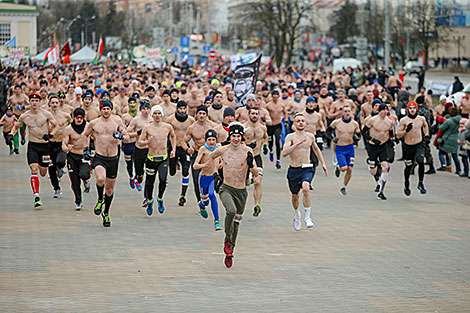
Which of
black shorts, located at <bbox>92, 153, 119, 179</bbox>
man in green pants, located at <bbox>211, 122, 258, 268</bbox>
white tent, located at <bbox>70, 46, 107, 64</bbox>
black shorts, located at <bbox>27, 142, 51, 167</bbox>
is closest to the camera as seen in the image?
man in green pants, located at <bbox>211, 122, 258, 268</bbox>

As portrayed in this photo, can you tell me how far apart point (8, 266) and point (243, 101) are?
11476 mm

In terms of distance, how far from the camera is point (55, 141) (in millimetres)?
15609

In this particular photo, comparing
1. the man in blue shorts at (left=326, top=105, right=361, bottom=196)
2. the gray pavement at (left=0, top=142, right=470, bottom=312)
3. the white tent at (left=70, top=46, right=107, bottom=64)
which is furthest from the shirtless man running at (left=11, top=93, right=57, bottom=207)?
the white tent at (left=70, top=46, right=107, bottom=64)

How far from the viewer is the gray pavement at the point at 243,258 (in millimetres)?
8820

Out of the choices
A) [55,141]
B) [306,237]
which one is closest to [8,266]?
[306,237]

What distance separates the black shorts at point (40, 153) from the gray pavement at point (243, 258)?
0.76m

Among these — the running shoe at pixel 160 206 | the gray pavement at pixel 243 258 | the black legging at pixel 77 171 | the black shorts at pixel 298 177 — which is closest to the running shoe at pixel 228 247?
the gray pavement at pixel 243 258

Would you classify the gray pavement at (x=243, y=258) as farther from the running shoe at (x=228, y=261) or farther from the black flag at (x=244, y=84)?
the black flag at (x=244, y=84)

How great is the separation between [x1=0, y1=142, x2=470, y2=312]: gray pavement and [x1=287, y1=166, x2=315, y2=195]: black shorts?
0.65 meters

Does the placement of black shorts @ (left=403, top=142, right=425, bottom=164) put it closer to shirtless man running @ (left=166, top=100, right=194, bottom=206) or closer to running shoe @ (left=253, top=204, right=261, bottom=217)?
running shoe @ (left=253, top=204, right=261, bottom=217)

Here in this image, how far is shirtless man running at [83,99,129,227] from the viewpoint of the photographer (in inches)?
517

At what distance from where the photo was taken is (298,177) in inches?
520

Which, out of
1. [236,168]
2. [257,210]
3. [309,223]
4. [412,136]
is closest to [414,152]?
[412,136]

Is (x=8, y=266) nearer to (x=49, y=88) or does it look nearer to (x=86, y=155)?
(x=86, y=155)
